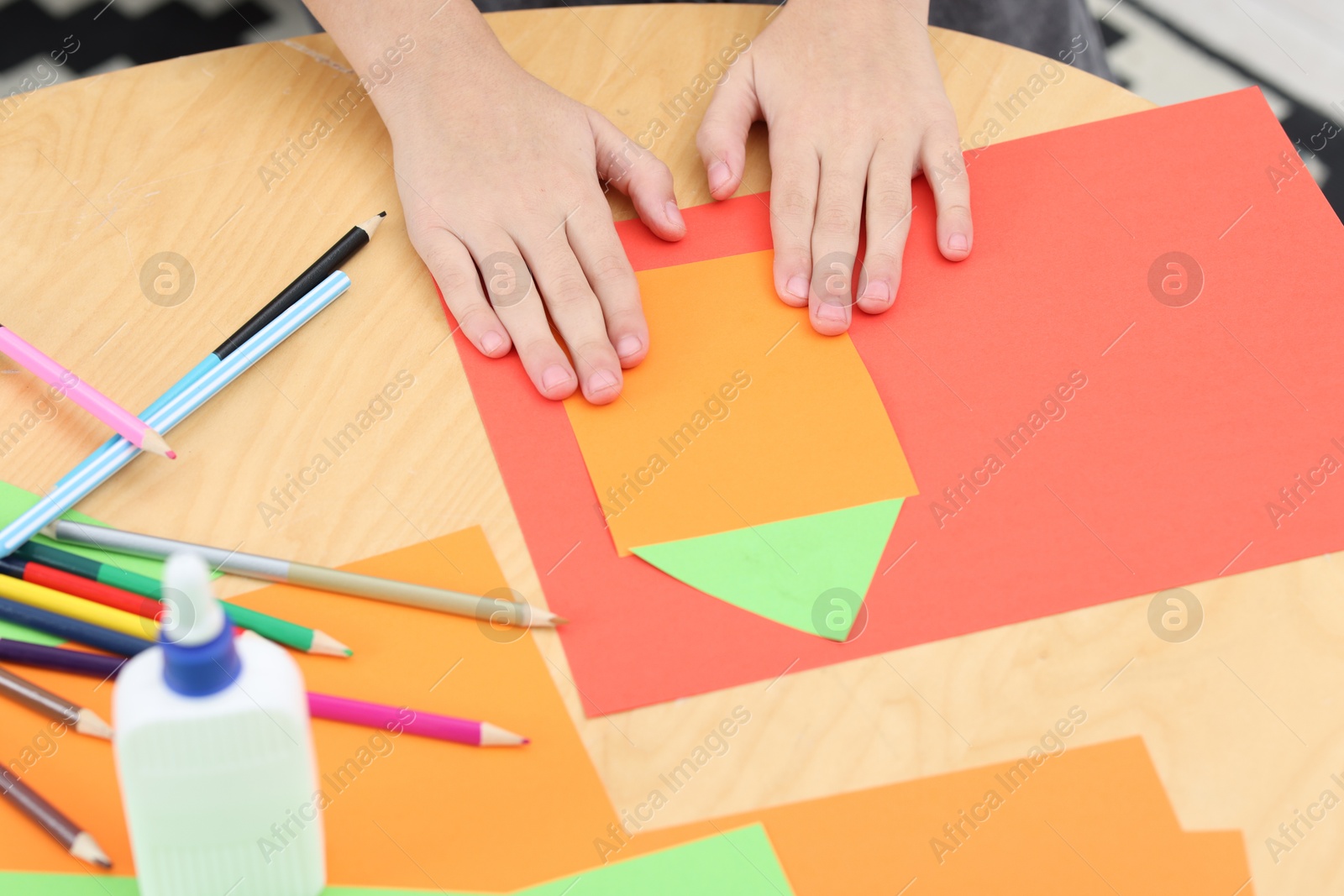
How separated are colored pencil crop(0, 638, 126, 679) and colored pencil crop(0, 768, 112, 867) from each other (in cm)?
6

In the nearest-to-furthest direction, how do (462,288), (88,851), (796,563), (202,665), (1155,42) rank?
(202,665)
(88,851)
(796,563)
(462,288)
(1155,42)

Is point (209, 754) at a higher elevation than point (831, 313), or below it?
higher

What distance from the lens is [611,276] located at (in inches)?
29.9

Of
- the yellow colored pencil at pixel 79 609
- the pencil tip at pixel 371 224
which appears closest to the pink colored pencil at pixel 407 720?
the yellow colored pencil at pixel 79 609

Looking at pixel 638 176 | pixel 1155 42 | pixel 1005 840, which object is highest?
pixel 638 176

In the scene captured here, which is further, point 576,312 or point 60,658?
point 576,312

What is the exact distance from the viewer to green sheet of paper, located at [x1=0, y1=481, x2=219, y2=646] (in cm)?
59

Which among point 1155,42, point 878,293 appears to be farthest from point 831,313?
point 1155,42

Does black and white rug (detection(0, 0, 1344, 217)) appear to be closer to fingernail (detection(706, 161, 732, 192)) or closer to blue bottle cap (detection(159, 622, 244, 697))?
fingernail (detection(706, 161, 732, 192))

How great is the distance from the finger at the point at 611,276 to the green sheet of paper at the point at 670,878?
327mm

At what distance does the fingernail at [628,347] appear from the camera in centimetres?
73

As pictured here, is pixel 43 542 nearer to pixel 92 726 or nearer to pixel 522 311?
pixel 92 726

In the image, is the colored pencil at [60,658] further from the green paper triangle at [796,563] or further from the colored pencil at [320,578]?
the green paper triangle at [796,563]

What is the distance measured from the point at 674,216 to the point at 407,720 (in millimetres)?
413
